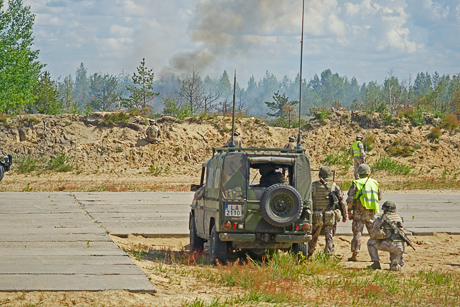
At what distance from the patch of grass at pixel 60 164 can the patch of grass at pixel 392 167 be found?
18320mm

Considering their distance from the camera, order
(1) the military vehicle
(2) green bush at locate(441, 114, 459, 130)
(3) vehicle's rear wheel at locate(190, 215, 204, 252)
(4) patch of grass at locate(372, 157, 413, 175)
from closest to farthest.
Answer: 1. (3) vehicle's rear wheel at locate(190, 215, 204, 252)
2. (1) the military vehicle
3. (4) patch of grass at locate(372, 157, 413, 175)
4. (2) green bush at locate(441, 114, 459, 130)

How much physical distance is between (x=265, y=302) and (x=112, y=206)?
14356 millimetres

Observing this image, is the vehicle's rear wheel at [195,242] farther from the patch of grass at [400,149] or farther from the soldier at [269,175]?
the patch of grass at [400,149]

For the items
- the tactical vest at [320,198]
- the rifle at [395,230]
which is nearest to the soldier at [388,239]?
the rifle at [395,230]

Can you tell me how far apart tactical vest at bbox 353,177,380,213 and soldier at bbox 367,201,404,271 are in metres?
0.84

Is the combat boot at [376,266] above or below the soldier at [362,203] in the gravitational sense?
below

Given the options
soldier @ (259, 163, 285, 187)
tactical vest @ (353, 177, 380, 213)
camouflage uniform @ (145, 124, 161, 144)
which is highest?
camouflage uniform @ (145, 124, 161, 144)

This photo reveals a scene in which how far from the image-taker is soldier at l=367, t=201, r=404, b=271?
1212cm

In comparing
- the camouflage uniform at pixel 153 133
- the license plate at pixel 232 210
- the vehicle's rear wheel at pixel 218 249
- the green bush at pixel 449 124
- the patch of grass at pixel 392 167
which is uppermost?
the green bush at pixel 449 124

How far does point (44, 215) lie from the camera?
1900 cm

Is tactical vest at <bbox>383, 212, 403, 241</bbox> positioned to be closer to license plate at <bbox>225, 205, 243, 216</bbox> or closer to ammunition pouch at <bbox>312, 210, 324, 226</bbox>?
ammunition pouch at <bbox>312, 210, 324, 226</bbox>

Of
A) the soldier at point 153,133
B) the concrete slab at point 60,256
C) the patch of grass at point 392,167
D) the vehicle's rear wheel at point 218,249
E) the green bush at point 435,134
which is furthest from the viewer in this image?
the green bush at point 435,134

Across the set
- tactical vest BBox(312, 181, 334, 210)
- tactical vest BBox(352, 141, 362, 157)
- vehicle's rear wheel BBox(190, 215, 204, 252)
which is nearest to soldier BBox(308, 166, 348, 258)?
tactical vest BBox(312, 181, 334, 210)

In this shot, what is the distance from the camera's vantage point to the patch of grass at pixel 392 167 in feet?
133
